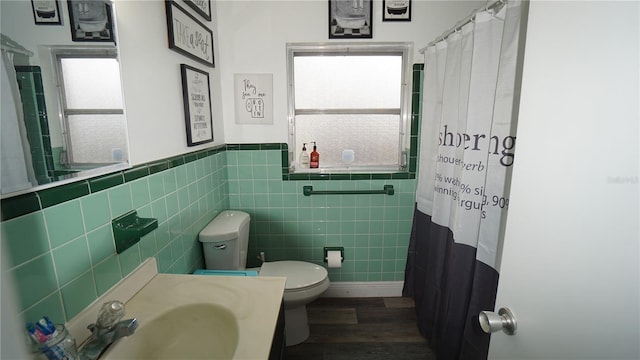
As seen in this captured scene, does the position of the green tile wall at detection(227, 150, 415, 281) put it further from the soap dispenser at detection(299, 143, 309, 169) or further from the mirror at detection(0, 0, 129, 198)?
the mirror at detection(0, 0, 129, 198)

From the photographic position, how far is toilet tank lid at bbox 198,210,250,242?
1684 millimetres

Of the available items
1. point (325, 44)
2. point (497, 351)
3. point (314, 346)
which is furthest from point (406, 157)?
point (497, 351)

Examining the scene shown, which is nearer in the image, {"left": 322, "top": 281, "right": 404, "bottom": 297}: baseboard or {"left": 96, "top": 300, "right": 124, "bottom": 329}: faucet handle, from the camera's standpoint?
{"left": 96, "top": 300, "right": 124, "bottom": 329}: faucet handle

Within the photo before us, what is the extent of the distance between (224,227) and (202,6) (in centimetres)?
134

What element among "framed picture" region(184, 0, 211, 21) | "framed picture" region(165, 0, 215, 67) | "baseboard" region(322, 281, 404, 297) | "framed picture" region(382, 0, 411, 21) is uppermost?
"framed picture" region(382, 0, 411, 21)

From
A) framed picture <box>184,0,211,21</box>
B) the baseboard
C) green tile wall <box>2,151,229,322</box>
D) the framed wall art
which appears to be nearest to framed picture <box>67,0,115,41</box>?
green tile wall <box>2,151,229,322</box>

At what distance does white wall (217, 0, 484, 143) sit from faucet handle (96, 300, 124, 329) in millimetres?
1668

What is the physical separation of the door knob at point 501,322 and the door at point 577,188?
1cm

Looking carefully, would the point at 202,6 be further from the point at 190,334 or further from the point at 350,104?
the point at 190,334

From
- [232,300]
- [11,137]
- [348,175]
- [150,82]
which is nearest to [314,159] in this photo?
[348,175]

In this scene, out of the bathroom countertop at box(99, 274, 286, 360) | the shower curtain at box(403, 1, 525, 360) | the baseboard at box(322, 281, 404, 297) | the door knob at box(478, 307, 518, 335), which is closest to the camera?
the door knob at box(478, 307, 518, 335)

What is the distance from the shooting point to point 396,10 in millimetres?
2080

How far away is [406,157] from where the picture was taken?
2281 mm

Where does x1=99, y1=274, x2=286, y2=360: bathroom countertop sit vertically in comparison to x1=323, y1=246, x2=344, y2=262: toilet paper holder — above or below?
above
